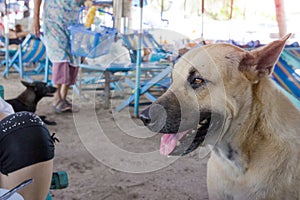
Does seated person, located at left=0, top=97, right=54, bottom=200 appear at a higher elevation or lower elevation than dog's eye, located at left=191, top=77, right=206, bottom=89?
lower

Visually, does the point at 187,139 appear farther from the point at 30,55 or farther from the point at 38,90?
the point at 30,55

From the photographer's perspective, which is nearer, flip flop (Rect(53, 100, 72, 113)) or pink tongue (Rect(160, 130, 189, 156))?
pink tongue (Rect(160, 130, 189, 156))

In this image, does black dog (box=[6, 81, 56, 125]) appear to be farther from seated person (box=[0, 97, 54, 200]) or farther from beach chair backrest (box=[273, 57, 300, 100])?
seated person (box=[0, 97, 54, 200])

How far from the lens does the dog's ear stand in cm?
129

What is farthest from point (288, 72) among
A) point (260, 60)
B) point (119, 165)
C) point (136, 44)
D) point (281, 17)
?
point (281, 17)

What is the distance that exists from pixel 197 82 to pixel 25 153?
2.09 feet

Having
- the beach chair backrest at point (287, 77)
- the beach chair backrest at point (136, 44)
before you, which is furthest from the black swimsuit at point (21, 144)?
the beach chair backrest at point (136, 44)

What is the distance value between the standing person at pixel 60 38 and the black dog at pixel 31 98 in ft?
0.45

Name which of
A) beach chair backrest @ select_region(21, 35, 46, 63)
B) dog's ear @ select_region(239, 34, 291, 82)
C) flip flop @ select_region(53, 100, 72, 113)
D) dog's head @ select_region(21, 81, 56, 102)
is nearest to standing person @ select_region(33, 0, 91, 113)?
flip flop @ select_region(53, 100, 72, 113)

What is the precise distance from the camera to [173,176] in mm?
2520

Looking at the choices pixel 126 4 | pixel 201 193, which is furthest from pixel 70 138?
pixel 126 4

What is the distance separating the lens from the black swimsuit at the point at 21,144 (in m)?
1.14

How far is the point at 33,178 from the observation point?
116 centimetres

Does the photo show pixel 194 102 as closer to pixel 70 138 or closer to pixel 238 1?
pixel 70 138
